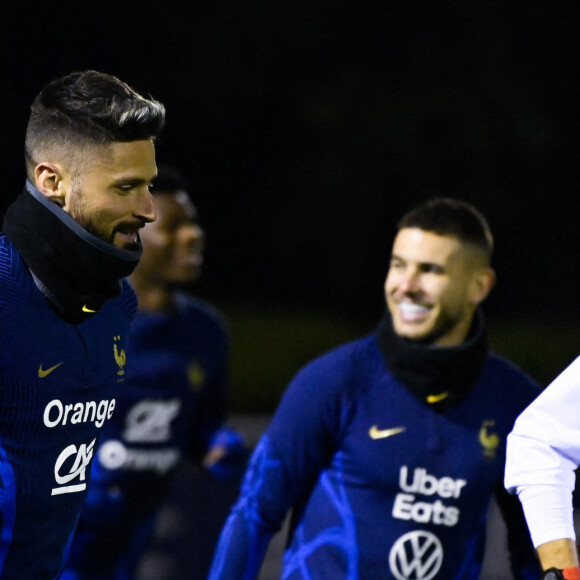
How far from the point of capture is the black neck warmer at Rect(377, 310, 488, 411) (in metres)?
3.31

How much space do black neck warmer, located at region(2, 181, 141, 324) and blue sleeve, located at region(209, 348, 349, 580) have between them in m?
0.86

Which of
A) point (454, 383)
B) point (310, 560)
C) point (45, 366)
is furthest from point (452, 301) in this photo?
point (45, 366)

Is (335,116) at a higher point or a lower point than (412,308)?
higher

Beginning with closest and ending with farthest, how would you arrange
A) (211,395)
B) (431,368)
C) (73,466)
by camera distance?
(73,466) → (431,368) → (211,395)

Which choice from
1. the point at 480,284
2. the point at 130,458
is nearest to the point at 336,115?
the point at 130,458

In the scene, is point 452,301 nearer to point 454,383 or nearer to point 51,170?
point 454,383

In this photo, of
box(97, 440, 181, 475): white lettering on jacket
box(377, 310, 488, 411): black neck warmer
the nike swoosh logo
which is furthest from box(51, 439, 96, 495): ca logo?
box(97, 440, 181, 475): white lettering on jacket

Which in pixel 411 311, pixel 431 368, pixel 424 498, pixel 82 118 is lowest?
pixel 424 498

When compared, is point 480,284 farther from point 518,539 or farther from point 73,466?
point 73,466

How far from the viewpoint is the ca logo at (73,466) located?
2525mm

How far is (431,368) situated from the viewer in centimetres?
330

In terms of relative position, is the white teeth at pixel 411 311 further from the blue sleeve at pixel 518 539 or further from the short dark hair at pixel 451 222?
the blue sleeve at pixel 518 539

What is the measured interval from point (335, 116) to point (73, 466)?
11.2 m

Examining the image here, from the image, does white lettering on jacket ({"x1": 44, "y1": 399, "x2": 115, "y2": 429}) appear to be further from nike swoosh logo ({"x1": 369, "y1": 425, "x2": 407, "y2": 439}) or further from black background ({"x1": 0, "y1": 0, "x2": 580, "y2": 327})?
black background ({"x1": 0, "y1": 0, "x2": 580, "y2": 327})
